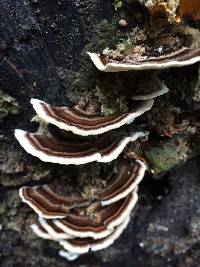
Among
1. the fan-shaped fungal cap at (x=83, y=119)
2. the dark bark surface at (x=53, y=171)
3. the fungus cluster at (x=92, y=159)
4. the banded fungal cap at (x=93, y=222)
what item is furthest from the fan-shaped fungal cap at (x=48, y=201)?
the fan-shaped fungal cap at (x=83, y=119)

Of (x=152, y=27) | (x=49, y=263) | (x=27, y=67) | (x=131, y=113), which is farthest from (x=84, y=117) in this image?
(x=49, y=263)

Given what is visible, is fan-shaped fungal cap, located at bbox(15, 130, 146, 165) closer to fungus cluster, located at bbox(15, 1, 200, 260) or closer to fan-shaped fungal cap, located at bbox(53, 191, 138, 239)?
fungus cluster, located at bbox(15, 1, 200, 260)

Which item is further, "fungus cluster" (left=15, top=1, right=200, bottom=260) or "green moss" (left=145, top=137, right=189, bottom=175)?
"green moss" (left=145, top=137, right=189, bottom=175)

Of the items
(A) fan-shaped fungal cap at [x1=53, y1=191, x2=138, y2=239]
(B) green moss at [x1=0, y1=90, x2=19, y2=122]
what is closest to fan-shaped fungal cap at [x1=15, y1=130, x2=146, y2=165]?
(B) green moss at [x1=0, y1=90, x2=19, y2=122]

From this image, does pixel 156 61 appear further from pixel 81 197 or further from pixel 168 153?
pixel 81 197

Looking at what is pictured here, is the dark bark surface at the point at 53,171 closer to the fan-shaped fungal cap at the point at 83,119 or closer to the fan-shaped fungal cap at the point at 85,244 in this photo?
the fan-shaped fungal cap at the point at 83,119

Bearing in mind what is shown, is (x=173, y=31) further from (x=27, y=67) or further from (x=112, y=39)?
(x=27, y=67)
